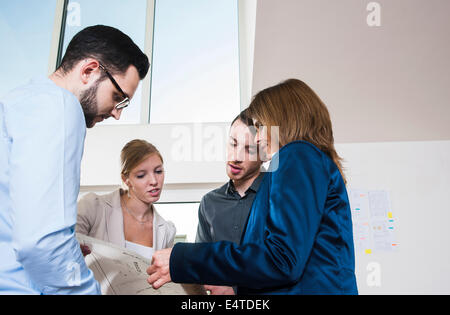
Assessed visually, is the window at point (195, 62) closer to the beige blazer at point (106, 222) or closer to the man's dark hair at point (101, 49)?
the beige blazer at point (106, 222)

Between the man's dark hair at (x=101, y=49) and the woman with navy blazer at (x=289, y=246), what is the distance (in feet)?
1.79

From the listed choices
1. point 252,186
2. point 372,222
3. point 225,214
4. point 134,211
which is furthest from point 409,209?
point 134,211

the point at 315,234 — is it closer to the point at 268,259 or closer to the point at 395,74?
the point at 268,259

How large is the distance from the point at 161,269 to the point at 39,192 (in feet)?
1.16

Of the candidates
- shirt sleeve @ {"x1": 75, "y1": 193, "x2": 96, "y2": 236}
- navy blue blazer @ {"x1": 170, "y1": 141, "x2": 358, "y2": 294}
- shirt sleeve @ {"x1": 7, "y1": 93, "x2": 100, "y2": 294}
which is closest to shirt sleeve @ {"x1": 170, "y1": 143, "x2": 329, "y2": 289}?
navy blue blazer @ {"x1": 170, "y1": 141, "x2": 358, "y2": 294}

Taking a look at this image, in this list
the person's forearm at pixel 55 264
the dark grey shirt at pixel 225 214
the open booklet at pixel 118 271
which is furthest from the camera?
the dark grey shirt at pixel 225 214

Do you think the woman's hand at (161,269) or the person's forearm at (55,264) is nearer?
the person's forearm at (55,264)

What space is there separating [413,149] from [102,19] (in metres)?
3.62

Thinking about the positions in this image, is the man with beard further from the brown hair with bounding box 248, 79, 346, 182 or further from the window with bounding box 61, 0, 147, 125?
the window with bounding box 61, 0, 147, 125

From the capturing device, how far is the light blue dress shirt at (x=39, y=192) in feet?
1.85

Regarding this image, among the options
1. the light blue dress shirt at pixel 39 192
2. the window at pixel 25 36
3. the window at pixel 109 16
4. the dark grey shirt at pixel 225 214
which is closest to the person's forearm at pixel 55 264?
the light blue dress shirt at pixel 39 192

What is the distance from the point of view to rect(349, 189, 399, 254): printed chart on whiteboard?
9.32 feet

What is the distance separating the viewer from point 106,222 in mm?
1589

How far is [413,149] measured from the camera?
309cm
